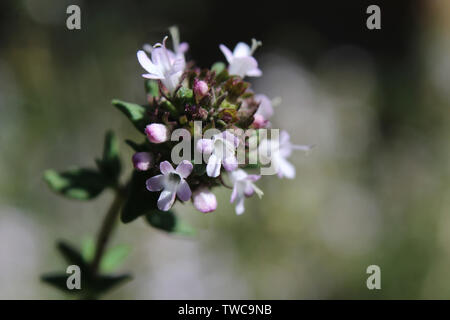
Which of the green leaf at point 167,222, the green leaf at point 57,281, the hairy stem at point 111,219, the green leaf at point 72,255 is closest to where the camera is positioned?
the green leaf at point 167,222

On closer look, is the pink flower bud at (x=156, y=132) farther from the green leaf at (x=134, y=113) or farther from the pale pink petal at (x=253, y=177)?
the pale pink petal at (x=253, y=177)

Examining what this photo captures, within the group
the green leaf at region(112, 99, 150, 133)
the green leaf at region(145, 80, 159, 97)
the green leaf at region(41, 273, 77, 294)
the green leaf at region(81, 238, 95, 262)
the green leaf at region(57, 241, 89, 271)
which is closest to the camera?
the green leaf at region(112, 99, 150, 133)

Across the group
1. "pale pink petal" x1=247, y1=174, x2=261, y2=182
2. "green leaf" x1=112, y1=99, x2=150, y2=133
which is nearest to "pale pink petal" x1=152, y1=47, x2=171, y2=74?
"green leaf" x1=112, y1=99, x2=150, y2=133

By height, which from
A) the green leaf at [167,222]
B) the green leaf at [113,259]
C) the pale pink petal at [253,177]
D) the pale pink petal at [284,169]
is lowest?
the green leaf at [113,259]

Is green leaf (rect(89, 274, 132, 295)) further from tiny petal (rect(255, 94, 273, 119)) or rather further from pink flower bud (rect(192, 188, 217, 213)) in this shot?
tiny petal (rect(255, 94, 273, 119))

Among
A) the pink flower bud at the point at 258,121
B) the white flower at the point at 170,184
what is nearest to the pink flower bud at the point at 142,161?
the white flower at the point at 170,184

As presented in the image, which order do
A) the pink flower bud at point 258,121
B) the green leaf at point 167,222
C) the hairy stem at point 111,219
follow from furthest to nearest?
1. the hairy stem at point 111,219
2. the green leaf at point 167,222
3. the pink flower bud at point 258,121

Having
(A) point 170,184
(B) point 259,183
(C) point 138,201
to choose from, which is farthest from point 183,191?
(B) point 259,183

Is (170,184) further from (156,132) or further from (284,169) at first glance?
(284,169)
